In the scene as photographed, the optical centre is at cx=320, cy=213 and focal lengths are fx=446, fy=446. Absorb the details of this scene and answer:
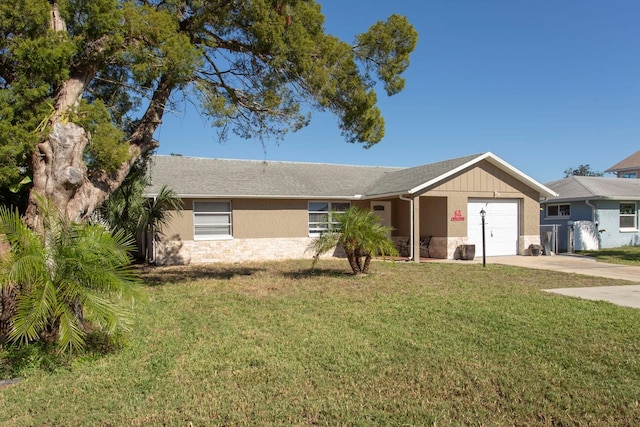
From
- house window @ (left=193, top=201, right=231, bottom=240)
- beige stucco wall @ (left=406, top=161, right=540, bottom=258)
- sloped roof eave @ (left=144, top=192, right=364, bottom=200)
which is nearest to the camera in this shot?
sloped roof eave @ (left=144, top=192, right=364, bottom=200)

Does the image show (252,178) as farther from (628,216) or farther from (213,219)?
(628,216)

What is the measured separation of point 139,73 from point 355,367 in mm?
6602

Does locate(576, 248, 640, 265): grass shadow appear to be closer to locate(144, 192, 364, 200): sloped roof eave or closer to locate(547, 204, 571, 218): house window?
locate(547, 204, 571, 218): house window

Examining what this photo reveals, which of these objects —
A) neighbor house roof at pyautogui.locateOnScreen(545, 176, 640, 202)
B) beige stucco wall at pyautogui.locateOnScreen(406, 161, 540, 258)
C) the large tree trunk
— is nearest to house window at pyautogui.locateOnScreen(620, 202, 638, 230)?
neighbor house roof at pyautogui.locateOnScreen(545, 176, 640, 202)

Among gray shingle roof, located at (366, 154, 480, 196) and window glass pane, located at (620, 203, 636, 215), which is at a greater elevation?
gray shingle roof, located at (366, 154, 480, 196)

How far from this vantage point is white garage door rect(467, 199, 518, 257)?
1903cm

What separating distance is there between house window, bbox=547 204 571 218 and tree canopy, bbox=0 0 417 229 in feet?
59.7

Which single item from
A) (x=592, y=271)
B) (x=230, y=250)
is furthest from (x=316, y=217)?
(x=592, y=271)

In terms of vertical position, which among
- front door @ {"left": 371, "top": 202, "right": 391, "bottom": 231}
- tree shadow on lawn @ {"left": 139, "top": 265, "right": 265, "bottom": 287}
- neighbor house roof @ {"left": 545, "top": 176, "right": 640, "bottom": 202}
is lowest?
tree shadow on lawn @ {"left": 139, "top": 265, "right": 265, "bottom": 287}

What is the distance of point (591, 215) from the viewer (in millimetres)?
23297

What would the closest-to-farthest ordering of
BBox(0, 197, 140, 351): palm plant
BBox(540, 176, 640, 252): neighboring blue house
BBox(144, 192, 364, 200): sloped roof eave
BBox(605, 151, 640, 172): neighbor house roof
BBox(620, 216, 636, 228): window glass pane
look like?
BBox(0, 197, 140, 351): palm plant → BBox(144, 192, 364, 200): sloped roof eave → BBox(540, 176, 640, 252): neighboring blue house → BBox(620, 216, 636, 228): window glass pane → BBox(605, 151, 640, 172): neighbor house roof

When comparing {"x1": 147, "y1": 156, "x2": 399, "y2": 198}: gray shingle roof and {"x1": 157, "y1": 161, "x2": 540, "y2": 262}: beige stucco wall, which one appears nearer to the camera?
{"x1": 157, "y1": 161, "x2": 540, "y2": 262}: beige stucco wall

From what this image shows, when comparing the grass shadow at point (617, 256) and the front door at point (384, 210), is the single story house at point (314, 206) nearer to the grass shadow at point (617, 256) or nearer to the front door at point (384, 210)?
the front door at point (384, 210)

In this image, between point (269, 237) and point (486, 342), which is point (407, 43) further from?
point (269, 237)
